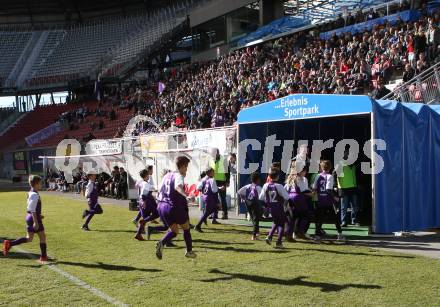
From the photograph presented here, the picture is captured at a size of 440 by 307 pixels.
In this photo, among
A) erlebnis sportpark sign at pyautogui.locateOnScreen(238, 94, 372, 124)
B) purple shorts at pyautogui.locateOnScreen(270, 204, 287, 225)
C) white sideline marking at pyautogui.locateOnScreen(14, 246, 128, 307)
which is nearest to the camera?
white sideline marking at pyautogui.locateOnScreen(14, 246, 128, 307)

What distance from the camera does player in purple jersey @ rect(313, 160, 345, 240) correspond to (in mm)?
11375

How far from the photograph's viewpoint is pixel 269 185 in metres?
11.0

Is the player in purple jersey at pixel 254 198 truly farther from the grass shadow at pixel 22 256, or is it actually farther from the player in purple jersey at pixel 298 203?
the grass shadow at pixel 22 256

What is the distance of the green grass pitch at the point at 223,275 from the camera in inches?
277

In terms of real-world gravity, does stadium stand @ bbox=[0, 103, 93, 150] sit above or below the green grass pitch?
above

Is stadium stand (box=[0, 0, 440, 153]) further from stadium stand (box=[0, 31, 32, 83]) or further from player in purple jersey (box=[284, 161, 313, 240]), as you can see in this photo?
stadium stand (box=[0, 31, 32, 83])

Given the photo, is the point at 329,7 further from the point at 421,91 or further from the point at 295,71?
the point at 421,91

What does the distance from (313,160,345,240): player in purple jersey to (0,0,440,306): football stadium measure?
0.09 feet

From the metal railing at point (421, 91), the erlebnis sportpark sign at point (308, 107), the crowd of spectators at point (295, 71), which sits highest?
the crowd of spectators at point (295, 71)

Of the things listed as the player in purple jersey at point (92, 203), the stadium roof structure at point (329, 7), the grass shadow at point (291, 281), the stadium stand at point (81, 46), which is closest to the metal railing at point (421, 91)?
the grass shadow at point (291, 281)

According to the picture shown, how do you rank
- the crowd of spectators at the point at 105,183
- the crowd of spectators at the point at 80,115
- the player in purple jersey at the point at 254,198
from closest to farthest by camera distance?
the player in purple jersey at the point at 254,198, the crowd of spectators at the point at 105,183, the crowd of spectators at the point at 80,115

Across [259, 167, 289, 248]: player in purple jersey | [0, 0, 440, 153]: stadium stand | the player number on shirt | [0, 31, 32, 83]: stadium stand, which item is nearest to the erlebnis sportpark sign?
[259, 167, 289, 248]: player in purple jersey

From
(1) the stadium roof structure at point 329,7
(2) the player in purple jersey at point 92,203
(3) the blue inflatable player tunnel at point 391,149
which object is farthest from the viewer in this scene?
(1) the stadium roof structure at point 329,7

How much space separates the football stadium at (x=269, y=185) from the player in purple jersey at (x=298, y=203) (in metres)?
0.03
